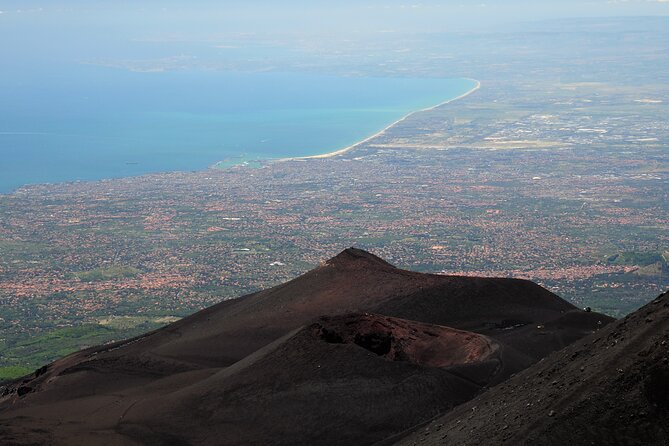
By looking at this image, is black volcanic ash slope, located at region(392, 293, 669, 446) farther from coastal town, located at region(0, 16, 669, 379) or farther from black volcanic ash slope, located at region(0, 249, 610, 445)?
coastal town, located at region(0, 16, 669, 379)

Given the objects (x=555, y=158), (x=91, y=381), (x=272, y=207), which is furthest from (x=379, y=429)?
(x=555, y=158)

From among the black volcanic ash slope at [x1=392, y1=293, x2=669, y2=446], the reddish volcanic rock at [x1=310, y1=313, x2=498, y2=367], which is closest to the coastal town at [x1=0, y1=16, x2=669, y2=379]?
the reddish volcanic rock at [x1=310, y1=313, x2=498, y2=367]

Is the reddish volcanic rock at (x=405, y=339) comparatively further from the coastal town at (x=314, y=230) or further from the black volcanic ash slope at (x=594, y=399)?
the coastal town at (x=314, y=230)

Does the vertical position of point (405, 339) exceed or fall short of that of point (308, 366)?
it falls short

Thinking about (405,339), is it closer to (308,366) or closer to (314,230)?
(308,366)

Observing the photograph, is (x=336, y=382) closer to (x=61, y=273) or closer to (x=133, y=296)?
(x=133, y=296)

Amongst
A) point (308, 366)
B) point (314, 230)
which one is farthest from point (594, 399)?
point (314, 230)

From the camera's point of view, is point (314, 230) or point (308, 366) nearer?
point (308, 366)
